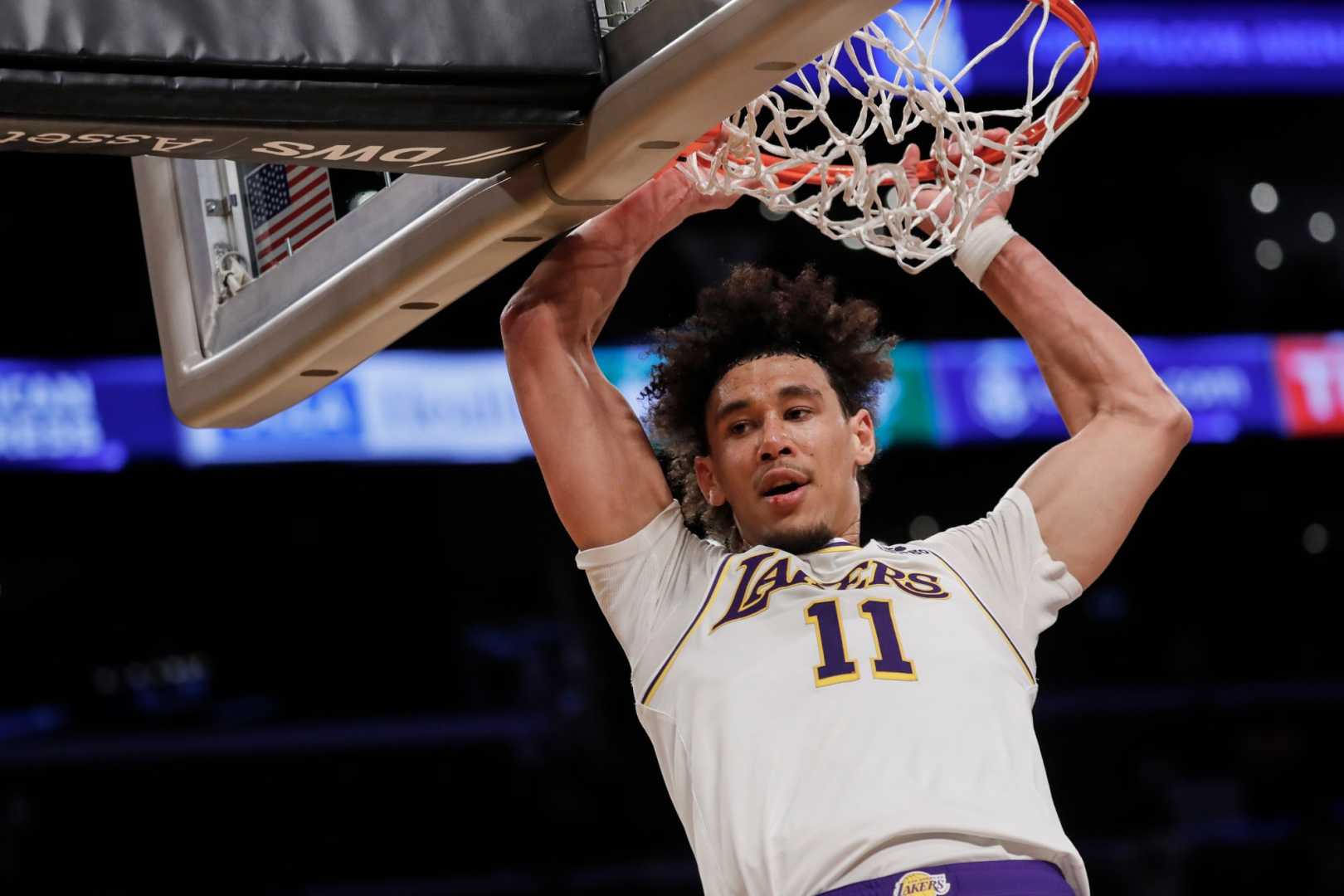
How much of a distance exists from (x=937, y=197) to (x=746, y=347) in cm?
47

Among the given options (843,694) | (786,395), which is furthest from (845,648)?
(786,395)

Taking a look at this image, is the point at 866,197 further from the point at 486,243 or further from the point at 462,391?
the point at 462,391

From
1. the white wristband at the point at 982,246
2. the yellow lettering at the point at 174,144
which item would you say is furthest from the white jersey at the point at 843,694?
the yellow lettering at the point at 174,144

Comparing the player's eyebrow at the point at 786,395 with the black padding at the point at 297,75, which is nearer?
the black padding at the point at 297,75

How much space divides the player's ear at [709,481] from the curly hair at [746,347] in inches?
0.9

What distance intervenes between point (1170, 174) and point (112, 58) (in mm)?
9739

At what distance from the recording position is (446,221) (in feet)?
8.54

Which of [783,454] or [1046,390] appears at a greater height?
[783,454]

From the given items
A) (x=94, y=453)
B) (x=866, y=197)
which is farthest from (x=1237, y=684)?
(x=866, y=197)

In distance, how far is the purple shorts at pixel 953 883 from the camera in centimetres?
253

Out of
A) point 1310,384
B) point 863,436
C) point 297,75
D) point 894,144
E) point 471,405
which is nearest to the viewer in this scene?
point 297,75

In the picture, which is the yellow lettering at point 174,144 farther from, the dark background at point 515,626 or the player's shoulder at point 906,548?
the dark background at point 515,626

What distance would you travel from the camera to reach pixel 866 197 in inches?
119

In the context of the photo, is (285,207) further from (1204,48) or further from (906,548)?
(1204,48)
